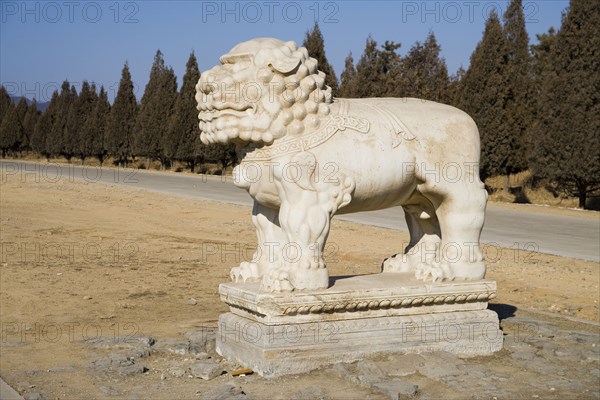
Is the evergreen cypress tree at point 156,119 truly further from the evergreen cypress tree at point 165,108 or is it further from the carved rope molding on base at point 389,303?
the carved rope molding on base at point 389,303

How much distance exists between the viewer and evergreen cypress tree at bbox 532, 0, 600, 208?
57.8ft

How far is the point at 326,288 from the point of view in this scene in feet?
15.5

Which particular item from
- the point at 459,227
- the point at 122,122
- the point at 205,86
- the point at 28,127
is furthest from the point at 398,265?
the point at 28,127

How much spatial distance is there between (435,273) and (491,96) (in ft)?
55.5

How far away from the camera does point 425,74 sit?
29.5 metres

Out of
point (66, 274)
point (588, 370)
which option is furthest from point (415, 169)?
point (66, 274)

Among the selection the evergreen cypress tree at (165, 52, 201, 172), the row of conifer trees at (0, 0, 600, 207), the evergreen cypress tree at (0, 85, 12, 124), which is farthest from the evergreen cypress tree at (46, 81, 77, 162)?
the evergreen cypress tree at (165, 52, 201, 172)

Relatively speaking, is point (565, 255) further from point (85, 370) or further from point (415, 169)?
point (85, 370)

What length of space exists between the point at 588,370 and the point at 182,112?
30455 mm

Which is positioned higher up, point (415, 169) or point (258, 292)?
point (415, 169)

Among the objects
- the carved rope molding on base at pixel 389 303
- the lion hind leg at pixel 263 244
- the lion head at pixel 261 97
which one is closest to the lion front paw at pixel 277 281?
the carved rope molding on base at pixel 389 303

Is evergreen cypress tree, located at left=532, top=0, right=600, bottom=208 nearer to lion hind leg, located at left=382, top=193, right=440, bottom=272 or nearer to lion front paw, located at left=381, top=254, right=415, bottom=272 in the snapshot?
lion hind leg, located at left=382, top=193, right=440, bottom=272

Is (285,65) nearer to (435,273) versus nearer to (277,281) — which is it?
(277,281)

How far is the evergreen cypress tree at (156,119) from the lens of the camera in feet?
120
